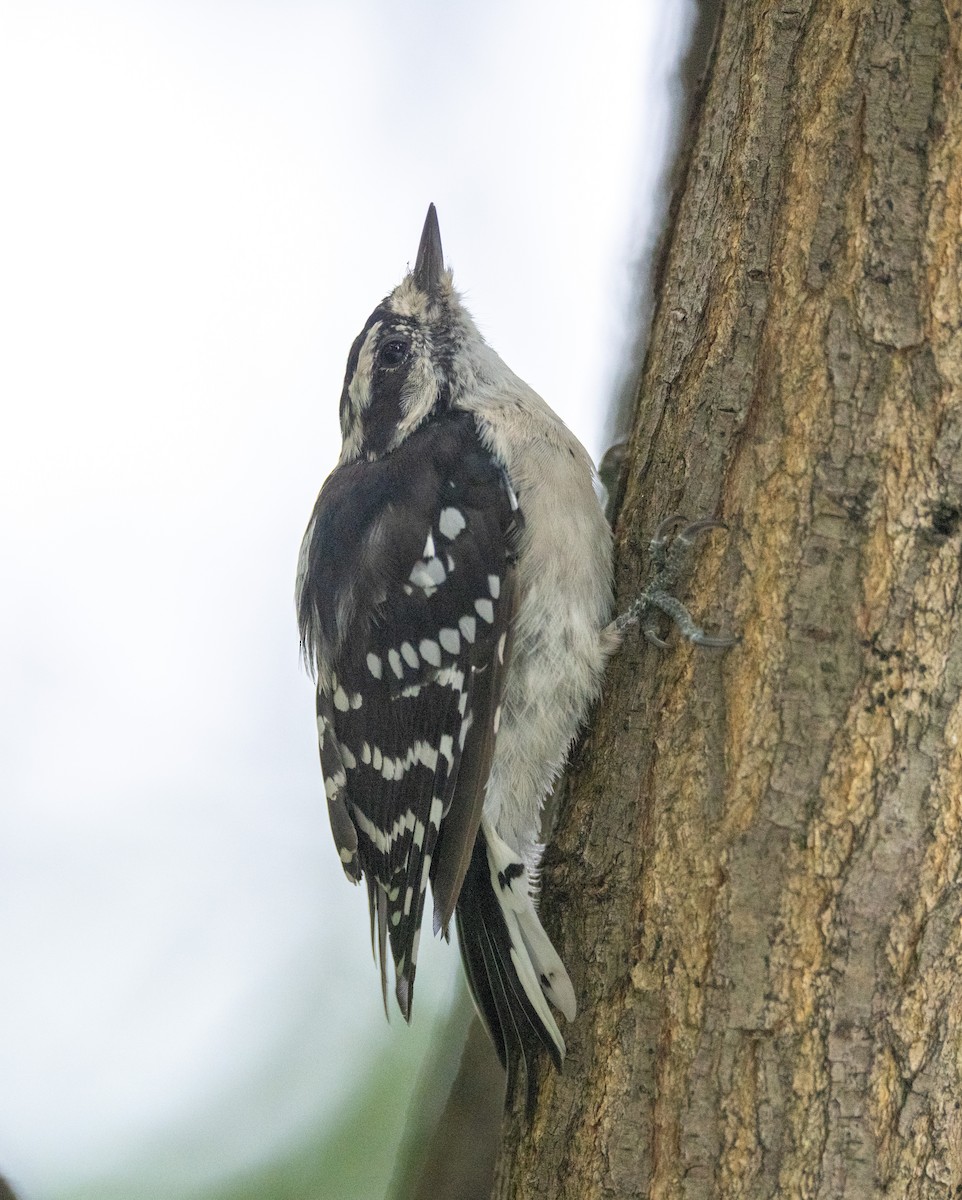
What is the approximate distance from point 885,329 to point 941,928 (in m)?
1.03

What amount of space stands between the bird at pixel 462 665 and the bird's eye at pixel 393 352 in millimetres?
369

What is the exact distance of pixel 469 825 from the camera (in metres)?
2.52

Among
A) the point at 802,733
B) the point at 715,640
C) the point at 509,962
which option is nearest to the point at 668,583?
the point at 715,640

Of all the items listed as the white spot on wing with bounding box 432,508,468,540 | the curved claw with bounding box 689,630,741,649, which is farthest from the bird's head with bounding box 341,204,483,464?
the curved claw with bounding box 689,630,741,649

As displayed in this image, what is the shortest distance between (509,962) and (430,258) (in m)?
2.22

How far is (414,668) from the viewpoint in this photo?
2.72 m

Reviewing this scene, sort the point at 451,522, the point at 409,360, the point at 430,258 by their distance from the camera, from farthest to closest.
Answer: the point at 430,258 → the point at 409,360 → the point at 451,522

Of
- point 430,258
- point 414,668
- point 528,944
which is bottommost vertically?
point 528,944

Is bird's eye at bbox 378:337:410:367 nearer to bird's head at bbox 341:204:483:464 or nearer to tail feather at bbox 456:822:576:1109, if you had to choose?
bird's head at bbox 341:204:483:464

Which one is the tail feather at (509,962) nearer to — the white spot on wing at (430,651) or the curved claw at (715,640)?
the white spot on wing at (430,651)

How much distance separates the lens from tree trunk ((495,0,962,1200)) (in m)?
1.75

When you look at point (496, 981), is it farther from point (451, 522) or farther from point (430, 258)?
point (430, 258)

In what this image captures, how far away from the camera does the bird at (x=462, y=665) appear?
8.30 ft

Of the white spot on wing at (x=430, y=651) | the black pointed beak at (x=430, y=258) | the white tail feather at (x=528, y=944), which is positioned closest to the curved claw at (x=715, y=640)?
the white tail feather at (x=528, y=944)
